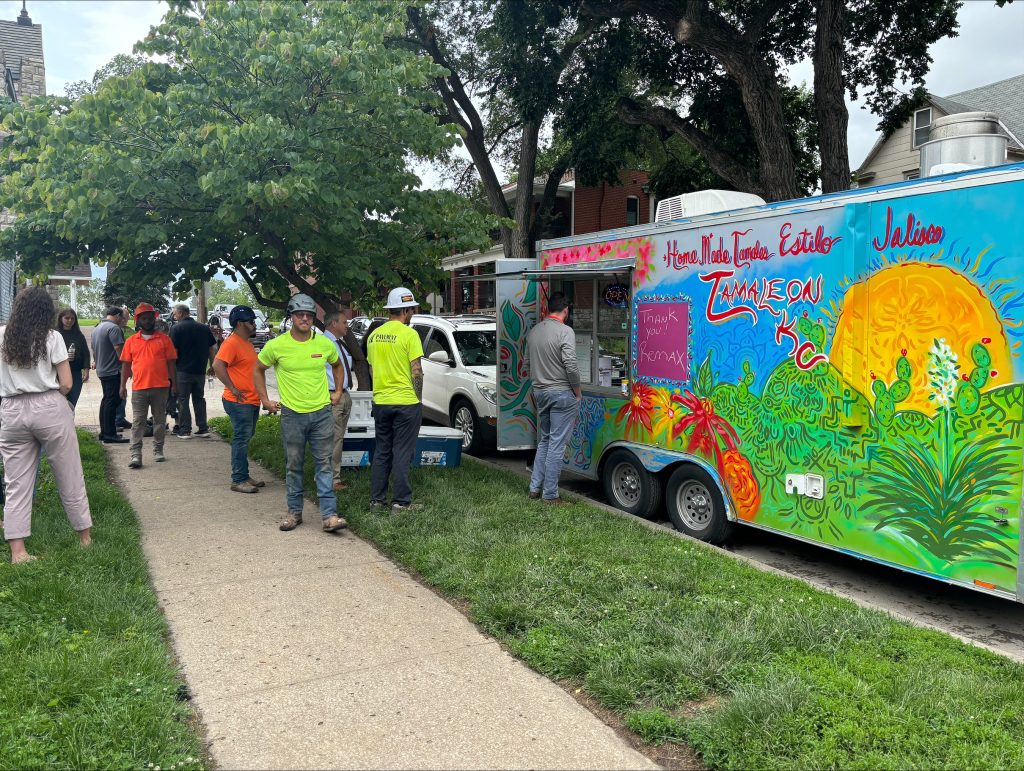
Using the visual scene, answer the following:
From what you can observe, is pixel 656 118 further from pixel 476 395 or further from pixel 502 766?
pixel 502 766

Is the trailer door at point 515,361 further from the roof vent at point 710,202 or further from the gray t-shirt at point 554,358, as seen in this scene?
the roof vent at point 710,202

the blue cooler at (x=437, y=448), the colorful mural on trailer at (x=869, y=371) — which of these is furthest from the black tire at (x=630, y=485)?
the blue cooler at (x=437, y=448)

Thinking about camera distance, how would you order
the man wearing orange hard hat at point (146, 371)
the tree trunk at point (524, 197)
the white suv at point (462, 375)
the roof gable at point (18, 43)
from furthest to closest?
the roof gable at point (18, 43) < the tree trunk at point (524, 197) < the white suv at point (462, 375) < the man wearing orange hard hat at point (146, 371)

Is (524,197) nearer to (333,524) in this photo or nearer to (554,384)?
(554,384)

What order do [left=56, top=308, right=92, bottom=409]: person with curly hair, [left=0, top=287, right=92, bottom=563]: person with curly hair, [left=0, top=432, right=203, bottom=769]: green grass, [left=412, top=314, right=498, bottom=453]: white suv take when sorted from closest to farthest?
[left=0, top=432, right=203, bottom=769]: green grass → [left=0, top=287, right=92, bottom=563]: person with curly hair → [left=412, top=314, right=498, bottom=453]: white suv → [left=56, top=308, right=92, bottom=409]: person with curly hair

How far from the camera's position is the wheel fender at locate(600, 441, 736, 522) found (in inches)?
239

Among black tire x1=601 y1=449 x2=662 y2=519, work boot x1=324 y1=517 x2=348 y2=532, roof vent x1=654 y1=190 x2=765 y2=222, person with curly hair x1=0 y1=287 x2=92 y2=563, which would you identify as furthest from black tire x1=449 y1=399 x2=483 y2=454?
person with curly hair x1=0 y1=287 x2=92 y2=563

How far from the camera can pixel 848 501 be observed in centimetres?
512

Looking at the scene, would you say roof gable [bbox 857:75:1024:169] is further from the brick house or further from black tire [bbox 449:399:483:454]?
black tire [bbox 449:399:483:454]

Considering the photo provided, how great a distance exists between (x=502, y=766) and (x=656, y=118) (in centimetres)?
1321

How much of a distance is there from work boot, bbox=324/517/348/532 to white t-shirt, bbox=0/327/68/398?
7.11ft

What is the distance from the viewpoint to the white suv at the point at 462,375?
10086mm

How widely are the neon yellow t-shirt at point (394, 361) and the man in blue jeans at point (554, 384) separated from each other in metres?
1.19

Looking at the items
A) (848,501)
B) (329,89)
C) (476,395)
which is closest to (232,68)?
(329,89)
